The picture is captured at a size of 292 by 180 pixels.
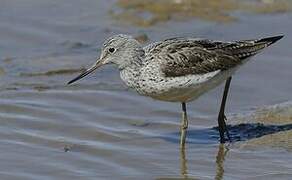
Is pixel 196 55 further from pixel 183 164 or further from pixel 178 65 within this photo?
pixel 183 164

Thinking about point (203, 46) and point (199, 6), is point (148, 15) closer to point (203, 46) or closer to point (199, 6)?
point (199, 6)

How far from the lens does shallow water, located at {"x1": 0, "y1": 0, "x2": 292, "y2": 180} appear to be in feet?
26.7

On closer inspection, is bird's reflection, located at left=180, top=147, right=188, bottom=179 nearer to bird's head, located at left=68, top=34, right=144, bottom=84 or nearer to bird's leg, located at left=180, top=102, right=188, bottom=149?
bird's leg, located at left=180, top=102, right=188, bottom=149

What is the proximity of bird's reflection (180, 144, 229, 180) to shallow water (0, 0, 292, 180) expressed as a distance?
0.04 ft

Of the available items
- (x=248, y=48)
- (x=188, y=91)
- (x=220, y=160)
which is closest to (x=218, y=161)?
(x=220, y=160)

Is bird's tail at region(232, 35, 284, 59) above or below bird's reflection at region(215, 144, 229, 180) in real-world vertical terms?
above

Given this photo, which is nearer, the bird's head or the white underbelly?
the white underbelly

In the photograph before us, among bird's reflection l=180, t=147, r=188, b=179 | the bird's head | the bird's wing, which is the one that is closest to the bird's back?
the bird's wing

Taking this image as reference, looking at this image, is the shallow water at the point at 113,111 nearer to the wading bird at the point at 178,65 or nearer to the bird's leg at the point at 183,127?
the bird's leg at the point at 183,127

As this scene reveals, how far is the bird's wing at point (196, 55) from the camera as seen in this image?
874cm

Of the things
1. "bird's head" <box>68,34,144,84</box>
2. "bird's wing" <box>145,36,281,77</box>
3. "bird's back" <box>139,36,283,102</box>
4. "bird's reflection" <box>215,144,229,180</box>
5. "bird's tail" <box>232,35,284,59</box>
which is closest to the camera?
"bird's reflection" <box>215,144,229,180</box>

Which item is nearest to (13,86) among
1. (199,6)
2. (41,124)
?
(41,124)

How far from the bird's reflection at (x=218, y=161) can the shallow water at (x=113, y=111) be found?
12mm

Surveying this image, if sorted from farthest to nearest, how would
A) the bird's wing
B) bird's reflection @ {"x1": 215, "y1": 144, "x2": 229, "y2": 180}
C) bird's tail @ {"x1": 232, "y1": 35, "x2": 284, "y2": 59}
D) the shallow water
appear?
1. bird's tail @ {"x1": 232, "y1": 35, "x2": 284, "y2": 59}
2. the bird's wing
3. the shallow water
4. bird's reflection @ {"x1": 215, "y1": 144, "x2": 229, "y2": 180}
